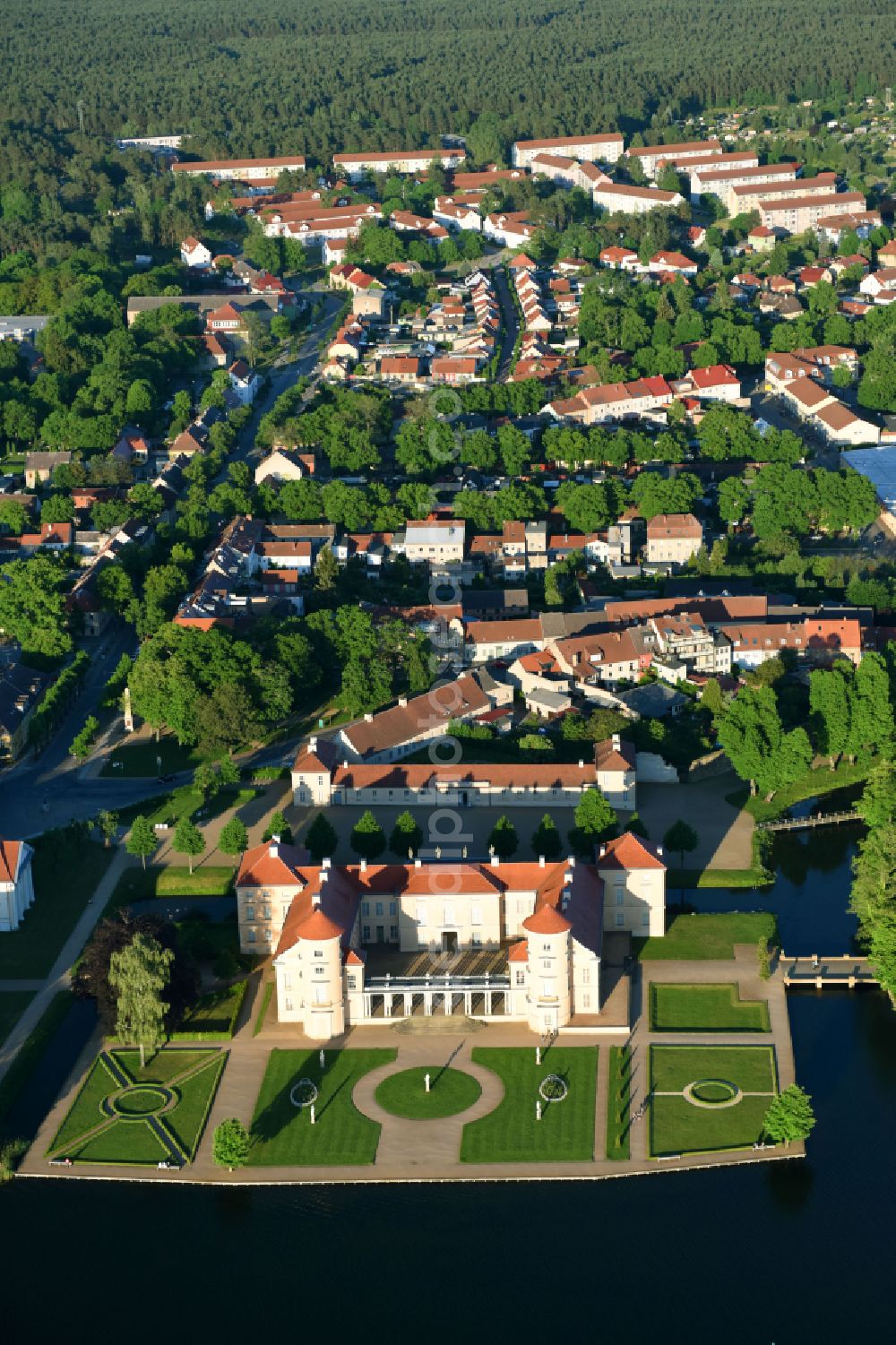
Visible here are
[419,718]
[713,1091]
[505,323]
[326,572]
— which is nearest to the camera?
[713,1091]

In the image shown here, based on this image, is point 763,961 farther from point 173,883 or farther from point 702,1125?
point 173,883

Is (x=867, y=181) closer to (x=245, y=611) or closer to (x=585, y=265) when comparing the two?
(x=585, y=265)

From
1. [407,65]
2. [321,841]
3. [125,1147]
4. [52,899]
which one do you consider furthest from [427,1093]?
[407,65]

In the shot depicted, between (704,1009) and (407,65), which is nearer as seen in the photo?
(704,1009)

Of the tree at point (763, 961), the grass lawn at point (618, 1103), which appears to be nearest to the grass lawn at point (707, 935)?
the tree at point (763, 961)

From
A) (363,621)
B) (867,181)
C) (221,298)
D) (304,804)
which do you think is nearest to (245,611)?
(363,621)

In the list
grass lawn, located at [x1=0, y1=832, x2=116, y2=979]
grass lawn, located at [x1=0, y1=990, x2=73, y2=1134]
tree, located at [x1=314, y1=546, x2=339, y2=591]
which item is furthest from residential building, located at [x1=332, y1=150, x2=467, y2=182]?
grass lawn, located at [x1=0, y1=990, x2=73, y2=1134]
